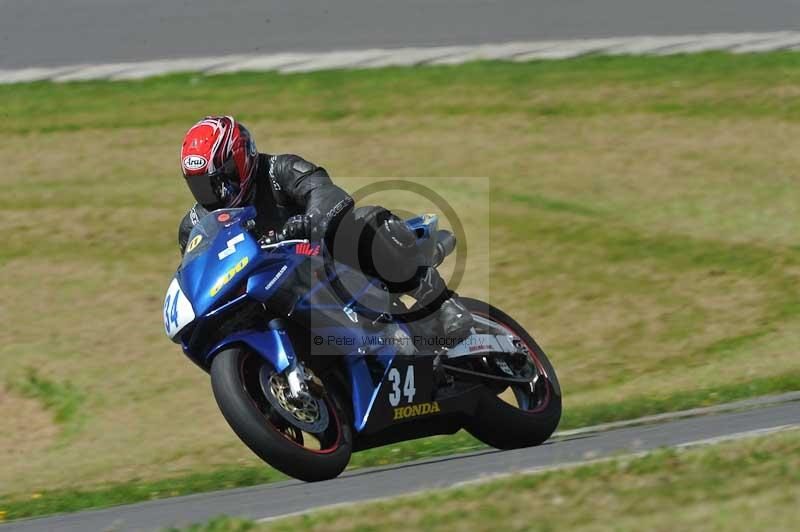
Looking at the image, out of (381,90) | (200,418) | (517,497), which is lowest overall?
(200,418)

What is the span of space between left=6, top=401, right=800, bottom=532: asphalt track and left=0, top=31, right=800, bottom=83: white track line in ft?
29.5

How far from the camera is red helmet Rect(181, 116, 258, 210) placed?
6801 millimetres

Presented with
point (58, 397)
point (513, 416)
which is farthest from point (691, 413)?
point (58, 397)

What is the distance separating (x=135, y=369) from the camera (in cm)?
1096

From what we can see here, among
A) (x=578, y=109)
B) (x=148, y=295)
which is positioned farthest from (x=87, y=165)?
(x=578, y=109)

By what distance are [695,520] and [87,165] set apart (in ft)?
37.3

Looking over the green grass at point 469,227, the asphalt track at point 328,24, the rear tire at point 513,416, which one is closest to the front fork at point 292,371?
the rear tire at point 513,416

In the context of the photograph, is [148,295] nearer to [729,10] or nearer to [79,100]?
[79,100]

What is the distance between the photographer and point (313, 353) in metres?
6.66

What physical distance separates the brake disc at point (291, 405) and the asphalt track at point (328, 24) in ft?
35.7

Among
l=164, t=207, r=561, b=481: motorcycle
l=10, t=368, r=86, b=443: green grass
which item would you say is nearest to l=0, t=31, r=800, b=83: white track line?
l=10, t=368, r=86, b=443: green grass

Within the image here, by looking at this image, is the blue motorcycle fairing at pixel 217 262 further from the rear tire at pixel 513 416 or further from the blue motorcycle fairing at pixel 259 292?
the rear tire at pixel 513 416

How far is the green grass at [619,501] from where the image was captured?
17.1 ft

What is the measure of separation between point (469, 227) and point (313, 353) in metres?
6.67
